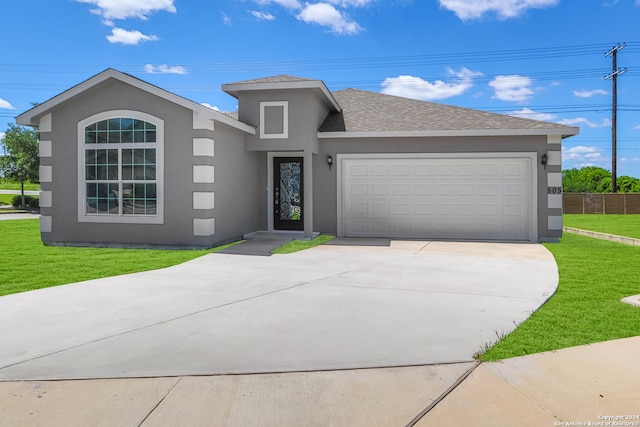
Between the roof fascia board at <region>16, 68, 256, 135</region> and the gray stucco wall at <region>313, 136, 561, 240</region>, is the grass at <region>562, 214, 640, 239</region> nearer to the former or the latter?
the gray stucco wall at <region>313, 136, 561, 240</region>

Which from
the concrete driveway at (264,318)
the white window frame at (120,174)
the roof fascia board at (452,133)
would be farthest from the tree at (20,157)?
the concrete driveway at (264,318)

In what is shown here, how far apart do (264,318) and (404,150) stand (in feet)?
32.0

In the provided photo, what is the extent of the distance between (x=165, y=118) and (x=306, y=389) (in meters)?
9.46

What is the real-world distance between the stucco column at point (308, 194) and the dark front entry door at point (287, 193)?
118 cm

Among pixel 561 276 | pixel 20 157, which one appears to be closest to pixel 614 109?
pixel 561 276

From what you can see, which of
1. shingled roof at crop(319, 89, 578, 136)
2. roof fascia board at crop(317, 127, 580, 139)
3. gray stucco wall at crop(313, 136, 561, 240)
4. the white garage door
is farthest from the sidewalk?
shingled roof at crop(319, 89, 578, 136)

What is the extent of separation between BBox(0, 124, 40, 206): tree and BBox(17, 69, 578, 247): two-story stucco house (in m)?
26.3

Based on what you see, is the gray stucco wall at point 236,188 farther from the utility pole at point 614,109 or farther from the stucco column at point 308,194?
the utility pole at point 614,109

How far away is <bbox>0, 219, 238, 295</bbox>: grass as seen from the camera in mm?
7270

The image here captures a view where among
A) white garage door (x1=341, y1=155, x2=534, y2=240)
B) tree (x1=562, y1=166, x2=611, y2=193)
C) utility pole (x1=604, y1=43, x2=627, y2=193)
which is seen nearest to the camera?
white garage door (x1=341, y1=155, x2=534, y2=240)

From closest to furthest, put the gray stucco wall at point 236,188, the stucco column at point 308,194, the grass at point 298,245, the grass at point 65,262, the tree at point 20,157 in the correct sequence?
the grass at point 65,262 < the grass at point 298,245 < the gray stucco wall at point 236,188 < the stucco column at point 308,194 < the tree at point 20,157

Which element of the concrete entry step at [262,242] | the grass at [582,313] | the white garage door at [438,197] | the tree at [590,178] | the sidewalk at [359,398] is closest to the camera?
the sidewalk at [359,398]

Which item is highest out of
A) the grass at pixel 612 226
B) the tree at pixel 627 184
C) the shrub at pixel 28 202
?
the tree at pixel 627 184

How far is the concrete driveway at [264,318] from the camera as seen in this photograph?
3775mm
